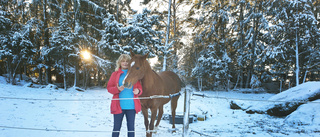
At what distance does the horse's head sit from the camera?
2.16 m

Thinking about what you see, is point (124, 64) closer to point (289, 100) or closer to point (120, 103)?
point (120, 103)

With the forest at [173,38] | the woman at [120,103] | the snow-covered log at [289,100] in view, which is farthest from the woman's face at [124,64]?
the forest at [173,38]

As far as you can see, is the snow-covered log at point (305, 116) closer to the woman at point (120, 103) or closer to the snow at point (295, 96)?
the snow at point (295, 96)

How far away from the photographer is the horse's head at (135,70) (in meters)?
2.16

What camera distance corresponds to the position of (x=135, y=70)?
2.31 m

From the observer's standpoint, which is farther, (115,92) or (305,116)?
(305,116)

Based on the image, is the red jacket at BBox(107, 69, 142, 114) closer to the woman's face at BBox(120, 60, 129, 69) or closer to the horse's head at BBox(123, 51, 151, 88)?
the woman's face at BBox(120, 60, 129, 69)

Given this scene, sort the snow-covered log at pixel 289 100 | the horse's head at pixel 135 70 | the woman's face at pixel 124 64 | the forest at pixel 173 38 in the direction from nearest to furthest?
the horse's head at pixel 135 70 → the woman's face at pixel 124 64 → the snow-covered log at pixel 289 100 → the forest at pixel 173 38

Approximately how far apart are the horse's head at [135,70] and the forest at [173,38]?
7372 millimetres

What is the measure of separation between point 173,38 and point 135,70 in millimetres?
9453

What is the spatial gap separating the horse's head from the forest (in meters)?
7.37

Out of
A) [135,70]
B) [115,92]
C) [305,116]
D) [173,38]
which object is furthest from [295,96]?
[173,38]

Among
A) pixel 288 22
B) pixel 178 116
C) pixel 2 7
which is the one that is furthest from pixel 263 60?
pixel 2 7

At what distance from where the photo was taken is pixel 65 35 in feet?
39.9
